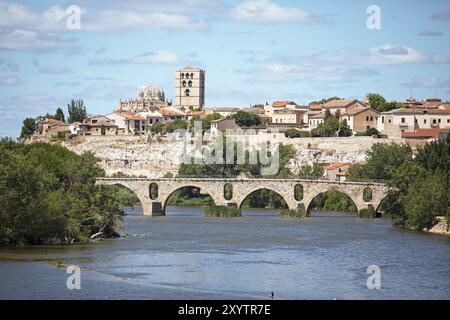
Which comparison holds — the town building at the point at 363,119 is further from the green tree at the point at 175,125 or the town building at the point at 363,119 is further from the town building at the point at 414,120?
the green tree at the point at 175,125

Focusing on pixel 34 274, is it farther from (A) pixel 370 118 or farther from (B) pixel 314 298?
(A) pixel 370 118

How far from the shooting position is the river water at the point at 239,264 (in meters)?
38.6

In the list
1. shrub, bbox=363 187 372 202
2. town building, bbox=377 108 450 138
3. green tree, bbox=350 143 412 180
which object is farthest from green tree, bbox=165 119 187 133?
shrub, bbox=363 187 372 202

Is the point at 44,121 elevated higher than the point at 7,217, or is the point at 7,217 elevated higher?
the point at 44,121

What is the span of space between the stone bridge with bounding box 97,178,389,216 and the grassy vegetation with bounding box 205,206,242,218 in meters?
2.04

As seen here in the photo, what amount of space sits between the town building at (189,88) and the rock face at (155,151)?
44.3 m

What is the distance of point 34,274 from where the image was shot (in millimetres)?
41406

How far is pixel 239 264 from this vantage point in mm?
46375

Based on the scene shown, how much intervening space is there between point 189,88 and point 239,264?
394ft

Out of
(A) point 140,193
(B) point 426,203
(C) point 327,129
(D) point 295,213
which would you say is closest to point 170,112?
(C) point 327,129

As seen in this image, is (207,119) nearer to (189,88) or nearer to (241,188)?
(189,88)
